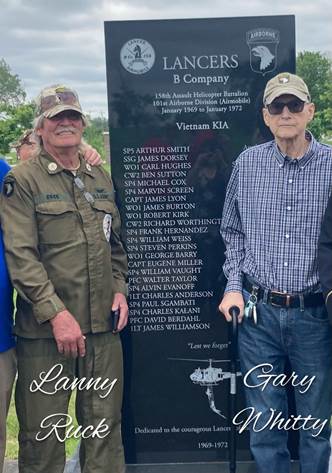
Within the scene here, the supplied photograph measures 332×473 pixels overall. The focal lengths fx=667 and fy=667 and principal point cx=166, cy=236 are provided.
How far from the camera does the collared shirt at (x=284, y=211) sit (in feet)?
10.9

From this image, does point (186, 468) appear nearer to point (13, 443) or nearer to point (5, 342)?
point (13, 443)

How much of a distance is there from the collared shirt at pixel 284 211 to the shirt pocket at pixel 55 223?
0.91 meters

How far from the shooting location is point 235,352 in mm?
3779

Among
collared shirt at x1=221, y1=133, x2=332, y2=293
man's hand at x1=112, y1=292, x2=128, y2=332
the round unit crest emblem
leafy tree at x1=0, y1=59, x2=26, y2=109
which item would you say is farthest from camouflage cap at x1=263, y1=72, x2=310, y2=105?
leafy tree at x1=0, y1=59, x2=26, y2=109

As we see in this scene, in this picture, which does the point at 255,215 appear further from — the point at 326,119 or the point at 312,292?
the point at 326,119

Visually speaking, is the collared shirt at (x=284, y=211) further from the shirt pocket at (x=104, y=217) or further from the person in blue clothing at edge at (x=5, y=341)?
Result: the person in blue clothing at edge at (x=5, y=341)

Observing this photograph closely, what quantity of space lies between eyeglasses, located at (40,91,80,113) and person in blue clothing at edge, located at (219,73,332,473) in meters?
0.94

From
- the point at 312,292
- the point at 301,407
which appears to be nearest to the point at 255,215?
the point at 312,292

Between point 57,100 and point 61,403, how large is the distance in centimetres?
Result: 159

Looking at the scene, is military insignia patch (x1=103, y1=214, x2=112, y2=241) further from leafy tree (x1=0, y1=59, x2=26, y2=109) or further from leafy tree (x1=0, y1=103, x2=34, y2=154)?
leafy tree (x1=0, y1=59, x2=26, y2=109)

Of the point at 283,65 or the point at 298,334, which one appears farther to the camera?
the point at 283,65

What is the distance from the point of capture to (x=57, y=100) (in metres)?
3.45

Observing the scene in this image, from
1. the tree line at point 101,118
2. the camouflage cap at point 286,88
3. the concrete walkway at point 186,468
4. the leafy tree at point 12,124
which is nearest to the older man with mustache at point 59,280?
the concrete walkway at point 186,468

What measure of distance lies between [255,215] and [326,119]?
33.9 m
